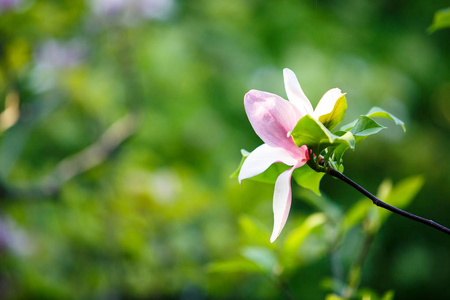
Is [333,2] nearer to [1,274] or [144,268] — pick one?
[144,268]

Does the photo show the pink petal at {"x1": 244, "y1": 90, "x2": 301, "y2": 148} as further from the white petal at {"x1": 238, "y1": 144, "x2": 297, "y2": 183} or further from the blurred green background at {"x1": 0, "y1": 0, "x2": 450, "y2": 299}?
the blurred green background at {"x1": 0, "y1": 0, "x2": 450, "y2": 299}

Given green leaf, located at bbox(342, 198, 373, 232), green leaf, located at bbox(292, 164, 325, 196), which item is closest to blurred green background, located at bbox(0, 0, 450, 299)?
green leaf, located at bbox(342, 198, 373, 232)

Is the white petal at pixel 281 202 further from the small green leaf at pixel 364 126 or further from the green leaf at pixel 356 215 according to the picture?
the green leaf at pixel 356 215

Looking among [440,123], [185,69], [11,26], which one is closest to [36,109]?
[11,26]

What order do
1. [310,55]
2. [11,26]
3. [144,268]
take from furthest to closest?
[310,55] < [144,268] < [11,26]

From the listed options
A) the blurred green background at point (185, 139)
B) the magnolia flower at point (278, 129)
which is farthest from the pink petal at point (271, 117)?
the blurred green background at point (185, 139)

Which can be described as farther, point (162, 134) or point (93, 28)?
point (162, 134)

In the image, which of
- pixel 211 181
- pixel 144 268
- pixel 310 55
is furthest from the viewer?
pixel 211 181
